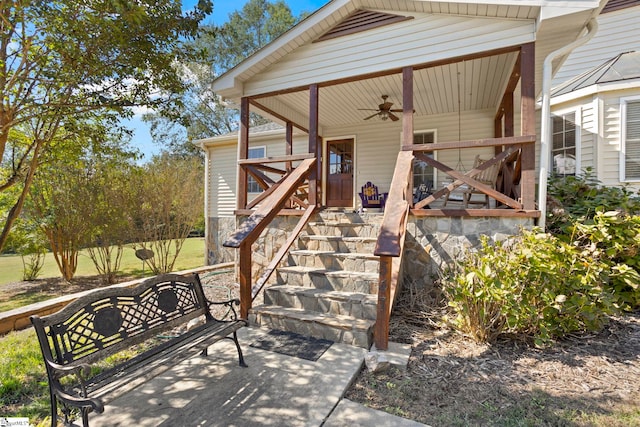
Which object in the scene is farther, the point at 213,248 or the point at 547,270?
the point at 213,248

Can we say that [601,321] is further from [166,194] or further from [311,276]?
[166,194]

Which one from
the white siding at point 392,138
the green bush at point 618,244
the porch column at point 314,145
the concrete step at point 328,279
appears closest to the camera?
the green bush at point 618,244

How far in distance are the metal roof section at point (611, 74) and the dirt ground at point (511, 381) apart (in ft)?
14.9

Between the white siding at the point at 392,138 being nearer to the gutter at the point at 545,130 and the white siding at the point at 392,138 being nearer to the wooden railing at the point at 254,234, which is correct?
the gutter at the point at 545,130

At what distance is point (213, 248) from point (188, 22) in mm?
7144

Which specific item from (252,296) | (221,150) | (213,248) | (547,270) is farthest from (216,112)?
(547,270)

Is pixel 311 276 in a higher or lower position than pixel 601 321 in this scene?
higher

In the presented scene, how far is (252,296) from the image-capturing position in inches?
144

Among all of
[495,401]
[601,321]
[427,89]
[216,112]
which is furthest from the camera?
[216,112]

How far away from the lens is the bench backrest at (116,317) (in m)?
1.83

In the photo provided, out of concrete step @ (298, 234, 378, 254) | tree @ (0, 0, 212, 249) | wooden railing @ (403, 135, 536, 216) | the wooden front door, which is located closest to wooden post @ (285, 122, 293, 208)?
the wooden front door

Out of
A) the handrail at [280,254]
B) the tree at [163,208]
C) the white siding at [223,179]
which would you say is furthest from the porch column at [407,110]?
the white siding at [223,179]

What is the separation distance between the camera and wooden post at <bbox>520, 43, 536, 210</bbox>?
368 centimetres

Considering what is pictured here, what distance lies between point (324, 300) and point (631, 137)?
614cm
